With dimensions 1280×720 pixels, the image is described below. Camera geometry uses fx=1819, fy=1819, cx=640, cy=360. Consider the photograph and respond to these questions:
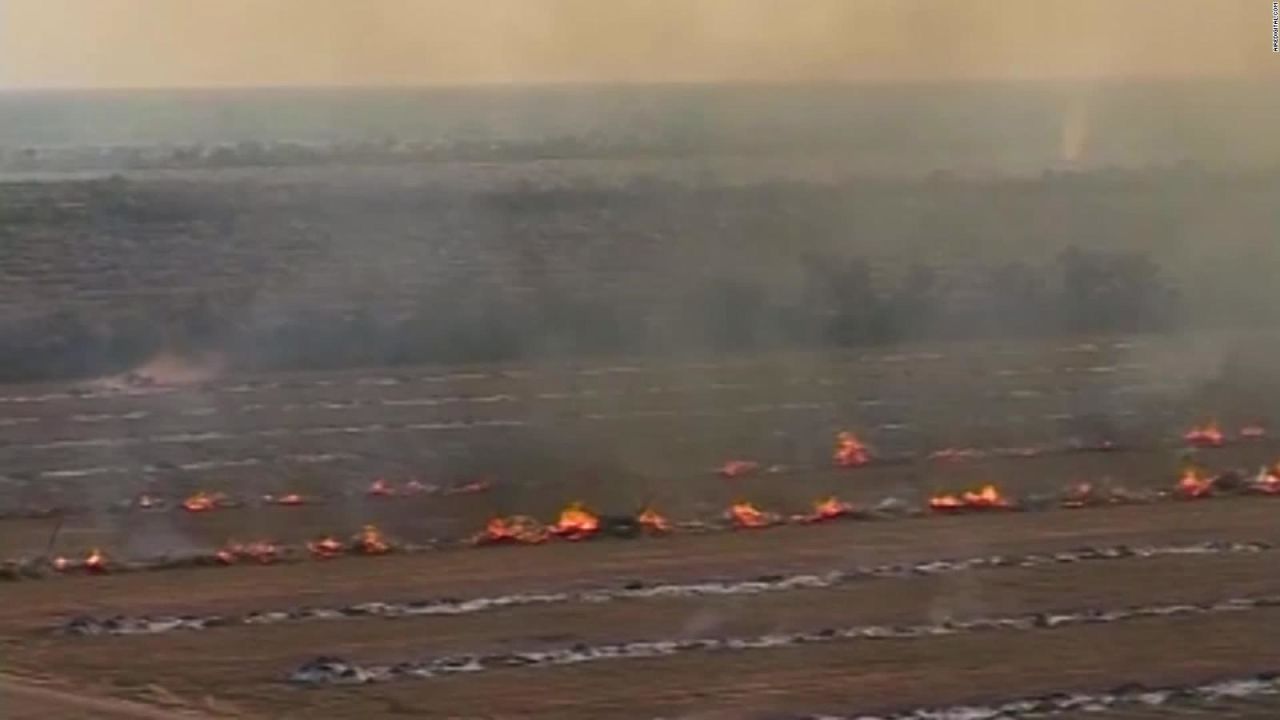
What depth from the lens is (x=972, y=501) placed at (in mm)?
2943

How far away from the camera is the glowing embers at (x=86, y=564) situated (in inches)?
104

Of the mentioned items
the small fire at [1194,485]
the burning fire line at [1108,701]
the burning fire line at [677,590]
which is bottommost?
the burning fire line at [1108,701]

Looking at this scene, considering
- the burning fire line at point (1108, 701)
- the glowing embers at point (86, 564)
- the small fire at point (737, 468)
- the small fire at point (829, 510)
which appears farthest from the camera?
the small fire at point (737, 468)

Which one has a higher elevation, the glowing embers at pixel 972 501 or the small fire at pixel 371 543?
the glowing embers at pixel 972 501

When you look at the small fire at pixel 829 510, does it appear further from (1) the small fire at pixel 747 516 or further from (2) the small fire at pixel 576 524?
(2) the small fire at pixel 576 524

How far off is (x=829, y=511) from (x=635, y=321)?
1.32 metres

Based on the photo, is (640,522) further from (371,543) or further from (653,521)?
(371,543)

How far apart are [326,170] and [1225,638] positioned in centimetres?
348

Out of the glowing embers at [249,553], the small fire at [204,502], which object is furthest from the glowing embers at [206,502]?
the glowing embers at [249,553]

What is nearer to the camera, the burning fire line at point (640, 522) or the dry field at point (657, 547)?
the dry field at point (657, 547)

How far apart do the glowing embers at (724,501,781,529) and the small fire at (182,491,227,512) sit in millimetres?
831

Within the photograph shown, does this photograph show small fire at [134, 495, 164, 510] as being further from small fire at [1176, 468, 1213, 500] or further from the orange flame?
small fire at [1176, 468, 1213, 500]

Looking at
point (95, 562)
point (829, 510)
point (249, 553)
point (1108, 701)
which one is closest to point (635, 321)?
point (829, 510)

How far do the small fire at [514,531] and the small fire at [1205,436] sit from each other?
1270 millimetres
